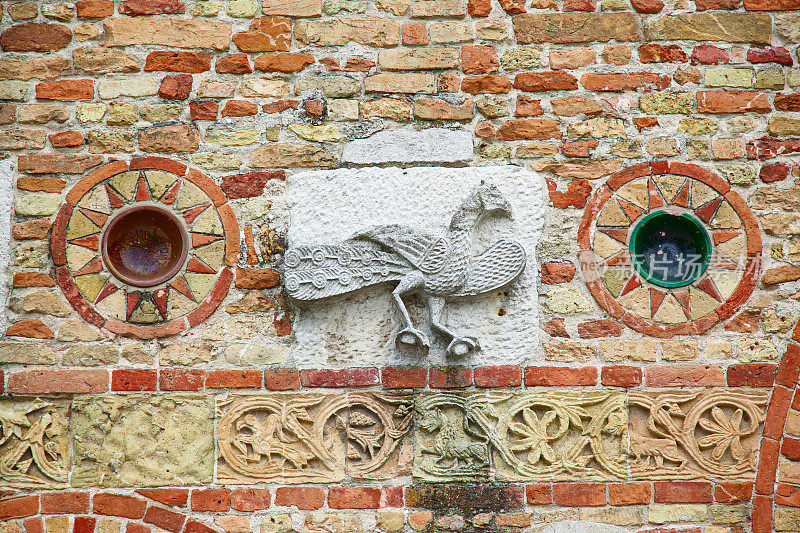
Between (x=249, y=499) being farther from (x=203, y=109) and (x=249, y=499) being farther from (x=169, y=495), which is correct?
(x=203, y=109)

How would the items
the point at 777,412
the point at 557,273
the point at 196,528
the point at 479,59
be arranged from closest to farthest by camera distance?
the point at 196,528, the point at 777,412, the point at 557,273, the point at 479,59

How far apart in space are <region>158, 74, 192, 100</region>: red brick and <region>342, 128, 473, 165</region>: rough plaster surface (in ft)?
2.74

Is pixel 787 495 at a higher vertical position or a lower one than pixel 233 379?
lower

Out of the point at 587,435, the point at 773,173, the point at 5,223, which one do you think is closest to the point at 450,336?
the point at 587,435

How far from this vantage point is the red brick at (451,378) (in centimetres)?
363

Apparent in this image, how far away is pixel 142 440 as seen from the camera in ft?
11.8

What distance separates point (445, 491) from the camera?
353 cm

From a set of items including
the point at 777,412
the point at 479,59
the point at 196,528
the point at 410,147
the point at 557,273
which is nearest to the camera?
the point at 196,528

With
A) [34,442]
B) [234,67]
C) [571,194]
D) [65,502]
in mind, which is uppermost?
[234,67]

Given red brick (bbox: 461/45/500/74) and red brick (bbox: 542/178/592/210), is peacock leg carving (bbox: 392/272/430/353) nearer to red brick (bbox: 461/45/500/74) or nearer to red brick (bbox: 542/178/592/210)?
red brick (bbox: 542/178/592/210)

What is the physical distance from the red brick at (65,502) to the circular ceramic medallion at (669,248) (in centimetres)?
246

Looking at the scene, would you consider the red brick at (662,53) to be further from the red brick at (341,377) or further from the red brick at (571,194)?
the red brick at (341,377)

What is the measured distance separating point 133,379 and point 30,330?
53 cm

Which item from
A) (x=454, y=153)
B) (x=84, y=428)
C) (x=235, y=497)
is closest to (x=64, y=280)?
(x=84, y=428)
